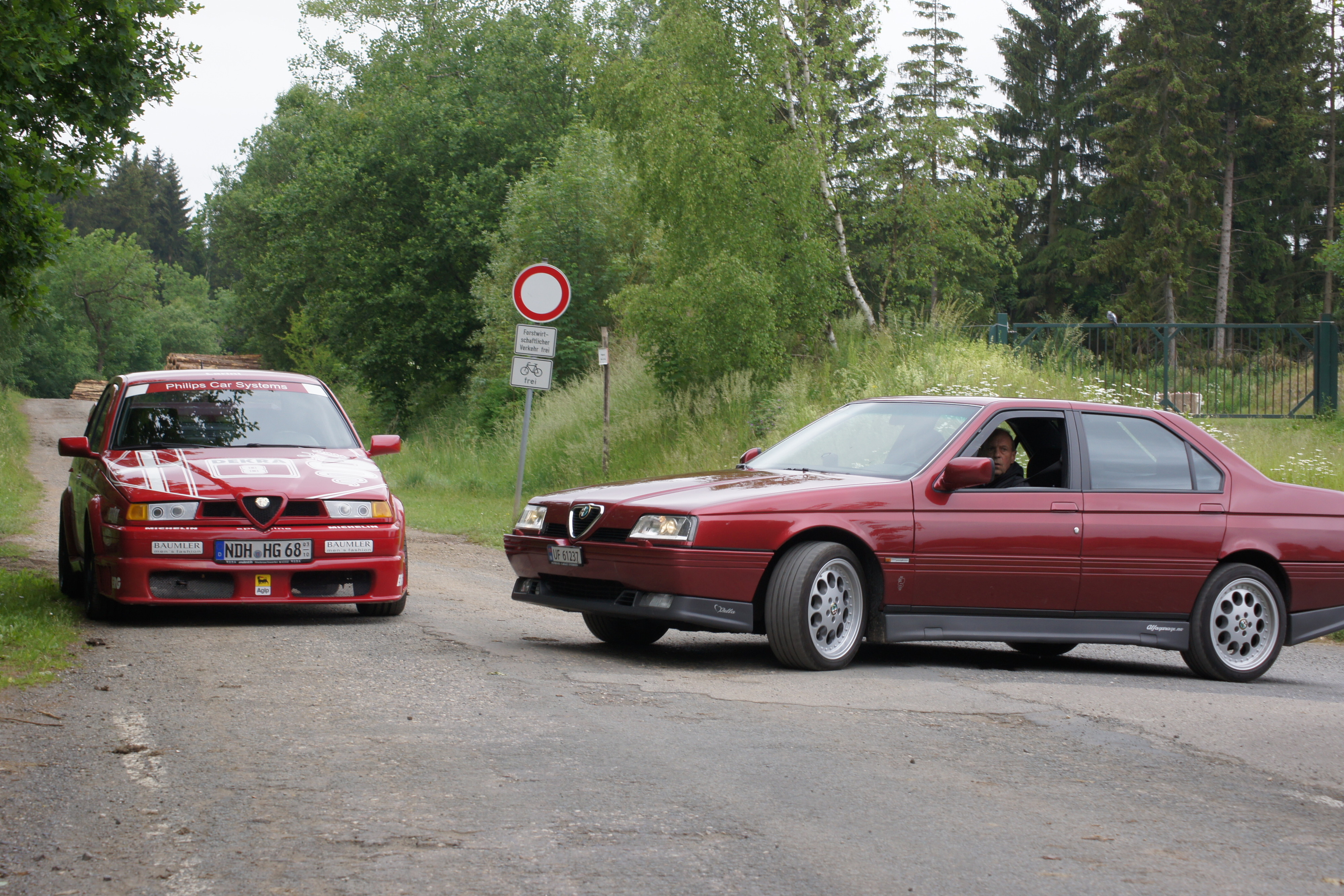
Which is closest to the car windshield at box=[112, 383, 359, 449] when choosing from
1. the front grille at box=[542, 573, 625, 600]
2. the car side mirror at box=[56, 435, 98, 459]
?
the car side mirror at box=[56, 435, 98, 459]

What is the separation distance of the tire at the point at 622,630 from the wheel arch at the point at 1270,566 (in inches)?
138

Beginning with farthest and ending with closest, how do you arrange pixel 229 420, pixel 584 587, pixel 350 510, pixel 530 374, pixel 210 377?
1. pixel 530 374
2. pixel 210 377
3. pixel 229 420
4. pixel 350 510
5. pixel 584 587

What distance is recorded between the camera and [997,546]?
25.8ft

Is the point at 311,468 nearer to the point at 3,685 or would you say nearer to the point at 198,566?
the point at 198,566

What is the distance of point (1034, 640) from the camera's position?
7988 millimetres

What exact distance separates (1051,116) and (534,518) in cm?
5698

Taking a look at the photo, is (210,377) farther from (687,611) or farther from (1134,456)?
(1134,456)

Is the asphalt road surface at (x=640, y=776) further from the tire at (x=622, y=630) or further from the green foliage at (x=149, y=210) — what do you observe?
the green foliage at (x=149, y=210)

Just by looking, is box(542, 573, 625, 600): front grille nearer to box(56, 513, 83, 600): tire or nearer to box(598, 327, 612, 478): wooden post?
box(56, 513, 83, 600): tire

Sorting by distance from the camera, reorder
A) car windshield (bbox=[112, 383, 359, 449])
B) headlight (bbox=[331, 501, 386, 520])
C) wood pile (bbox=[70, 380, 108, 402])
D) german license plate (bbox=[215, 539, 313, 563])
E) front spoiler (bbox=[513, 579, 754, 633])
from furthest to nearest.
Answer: wood pile (bbox=[70, 380, 108, 402]), car windshield (bbox=[112, 383, 359, 449]), headlight (bbox=[331, 501, 386, 520]), german license plate (bbox=[215, 539, 313, 563]), front spoiler (bbox=[513, 579, 754, 633])

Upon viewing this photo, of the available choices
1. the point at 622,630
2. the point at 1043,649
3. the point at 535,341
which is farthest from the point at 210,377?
the point at 1043,649

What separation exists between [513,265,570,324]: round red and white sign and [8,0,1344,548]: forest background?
3.55 meters

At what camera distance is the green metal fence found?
68.6ft

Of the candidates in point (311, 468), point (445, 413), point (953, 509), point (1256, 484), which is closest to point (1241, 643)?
point (1256, 484)
